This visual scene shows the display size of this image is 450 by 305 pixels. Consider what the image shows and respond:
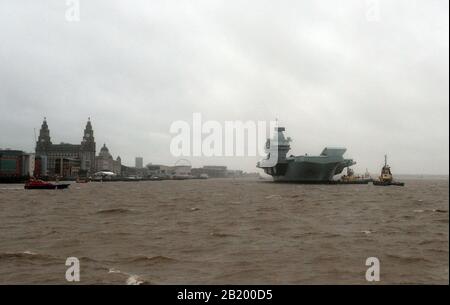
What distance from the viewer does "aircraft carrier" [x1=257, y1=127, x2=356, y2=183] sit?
123 m

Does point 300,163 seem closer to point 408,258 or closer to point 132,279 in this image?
point 408,258

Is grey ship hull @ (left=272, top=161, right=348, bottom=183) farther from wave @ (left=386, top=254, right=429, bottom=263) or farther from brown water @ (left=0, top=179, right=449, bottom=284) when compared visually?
wave @ (left=386, top=254, right=429, bottom=263)

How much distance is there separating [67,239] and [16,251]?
133 inches

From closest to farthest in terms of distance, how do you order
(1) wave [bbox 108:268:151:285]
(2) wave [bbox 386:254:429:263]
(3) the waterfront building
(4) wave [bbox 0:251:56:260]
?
(1) wave [bbox 108:268:151:285] → (2) wave [bbox 386:254:429:263] → (4) wave [bbox 0:251:56:260] → (3) the waterfront building

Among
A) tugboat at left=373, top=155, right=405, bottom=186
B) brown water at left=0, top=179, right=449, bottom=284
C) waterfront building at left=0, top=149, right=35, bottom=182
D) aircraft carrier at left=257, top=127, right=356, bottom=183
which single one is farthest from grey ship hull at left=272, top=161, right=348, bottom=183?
waterfront building at left=0, top=149, right=35, bottom=182

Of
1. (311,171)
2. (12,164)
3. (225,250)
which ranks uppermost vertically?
(12,164)

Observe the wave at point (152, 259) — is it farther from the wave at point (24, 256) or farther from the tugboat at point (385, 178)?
the tugboat at point (385, 178)

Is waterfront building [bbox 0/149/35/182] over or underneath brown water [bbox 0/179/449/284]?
over

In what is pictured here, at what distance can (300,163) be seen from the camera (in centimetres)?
12456

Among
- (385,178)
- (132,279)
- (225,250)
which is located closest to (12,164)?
(385,178)

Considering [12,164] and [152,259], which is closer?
[152,259]

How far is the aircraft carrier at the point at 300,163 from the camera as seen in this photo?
4860 inches

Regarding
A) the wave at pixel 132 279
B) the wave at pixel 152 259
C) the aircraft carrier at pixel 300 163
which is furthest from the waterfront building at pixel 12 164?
the wave at pixel 132 279
